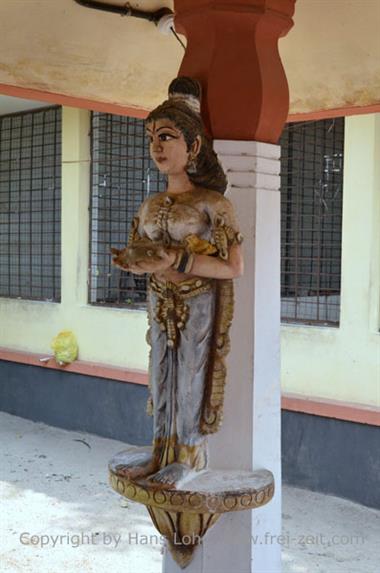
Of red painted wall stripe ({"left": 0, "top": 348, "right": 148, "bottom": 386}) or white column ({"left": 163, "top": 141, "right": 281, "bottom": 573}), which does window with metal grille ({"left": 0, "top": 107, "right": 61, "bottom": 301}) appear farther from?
white column ({"left": 163, "top": 141, "right": 281, "bottom": 573})

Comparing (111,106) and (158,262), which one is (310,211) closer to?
(111,106)

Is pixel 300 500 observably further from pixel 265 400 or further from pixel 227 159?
pixel 227 159

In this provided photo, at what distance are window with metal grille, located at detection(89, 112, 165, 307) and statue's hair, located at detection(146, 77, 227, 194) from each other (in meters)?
4.80

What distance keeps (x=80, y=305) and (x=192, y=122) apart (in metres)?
5.29

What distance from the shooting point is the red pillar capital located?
7.00 ft

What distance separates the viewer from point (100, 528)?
4898mm

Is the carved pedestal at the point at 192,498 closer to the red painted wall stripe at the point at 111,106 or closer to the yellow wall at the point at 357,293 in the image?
the red painted wall stripe at the point at 111,106

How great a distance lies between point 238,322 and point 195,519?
0.58 meters

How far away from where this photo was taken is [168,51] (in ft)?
9.76

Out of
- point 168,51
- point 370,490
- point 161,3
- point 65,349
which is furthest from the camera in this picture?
point 65,349

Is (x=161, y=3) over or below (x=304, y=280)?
over

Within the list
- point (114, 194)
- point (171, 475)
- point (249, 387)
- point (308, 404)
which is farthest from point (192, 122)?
point (114, 194)

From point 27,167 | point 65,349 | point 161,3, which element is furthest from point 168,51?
point 27,167

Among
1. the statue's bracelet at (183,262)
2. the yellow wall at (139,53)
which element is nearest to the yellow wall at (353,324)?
the yellow wall at (139,53)
